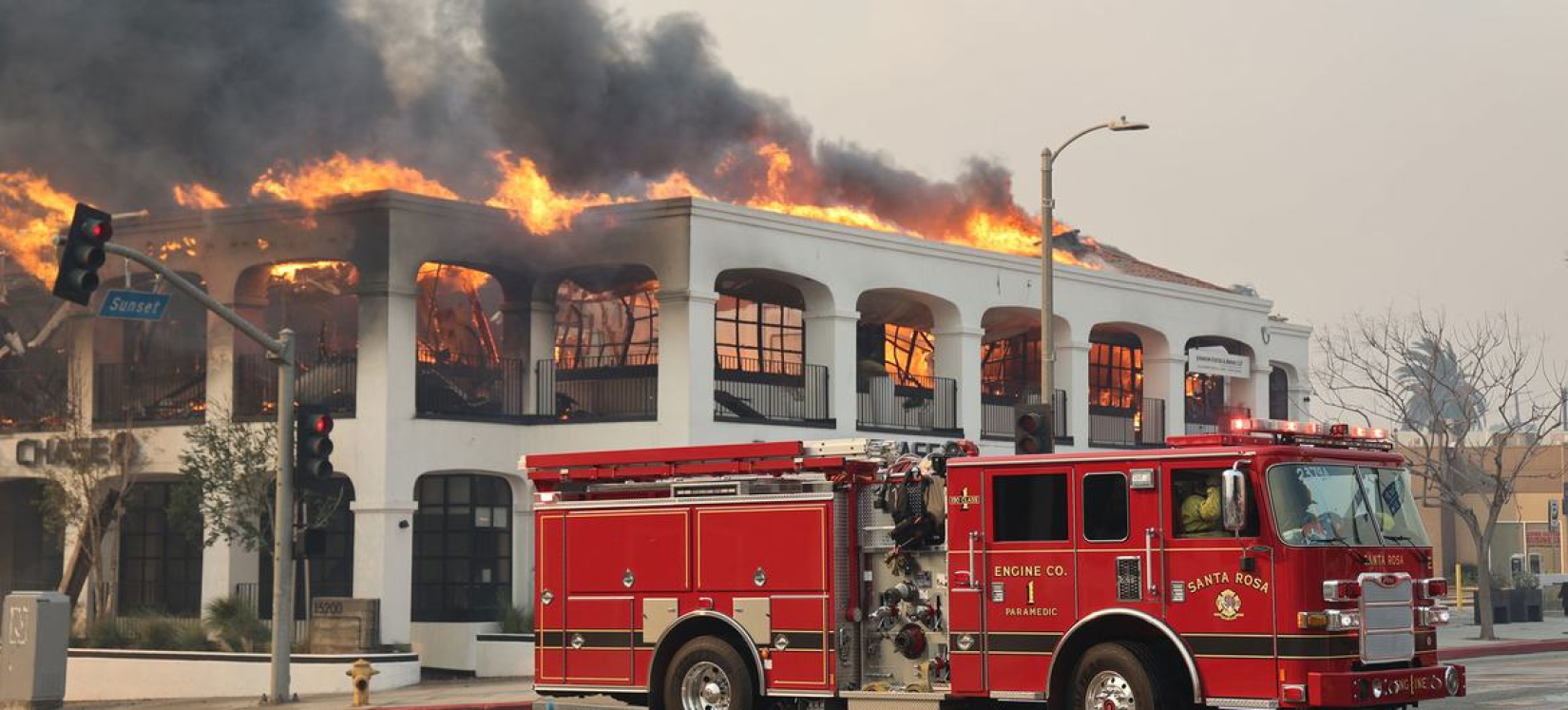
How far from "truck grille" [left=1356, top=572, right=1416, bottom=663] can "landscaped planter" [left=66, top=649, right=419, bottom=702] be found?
17.7m

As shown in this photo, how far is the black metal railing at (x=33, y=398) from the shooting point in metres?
35.5

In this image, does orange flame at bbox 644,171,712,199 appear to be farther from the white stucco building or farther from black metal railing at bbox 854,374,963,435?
black metal railing at bbox 854,374,963,435

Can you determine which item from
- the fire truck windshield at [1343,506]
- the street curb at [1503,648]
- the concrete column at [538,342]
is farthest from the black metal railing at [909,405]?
the fire truck windshield at [1343,506]

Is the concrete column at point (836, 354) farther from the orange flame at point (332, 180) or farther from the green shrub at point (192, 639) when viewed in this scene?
the green shrub at point (192, 639)

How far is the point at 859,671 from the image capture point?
17.3 m

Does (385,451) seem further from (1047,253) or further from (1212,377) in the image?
(1212,377)

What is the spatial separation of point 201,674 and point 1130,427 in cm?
2156

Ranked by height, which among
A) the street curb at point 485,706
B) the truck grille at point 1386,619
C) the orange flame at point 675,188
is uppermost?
the orange flame at point 675,188

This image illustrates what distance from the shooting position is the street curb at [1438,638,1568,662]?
31922 mm

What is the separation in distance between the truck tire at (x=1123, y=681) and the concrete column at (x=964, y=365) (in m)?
22.1

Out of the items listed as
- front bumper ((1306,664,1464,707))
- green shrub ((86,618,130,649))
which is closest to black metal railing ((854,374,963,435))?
green shrub ((86,618,130,649))

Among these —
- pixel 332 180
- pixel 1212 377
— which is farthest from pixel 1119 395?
pixel 332 180

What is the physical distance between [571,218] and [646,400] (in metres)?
3.32

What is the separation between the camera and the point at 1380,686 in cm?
1510
